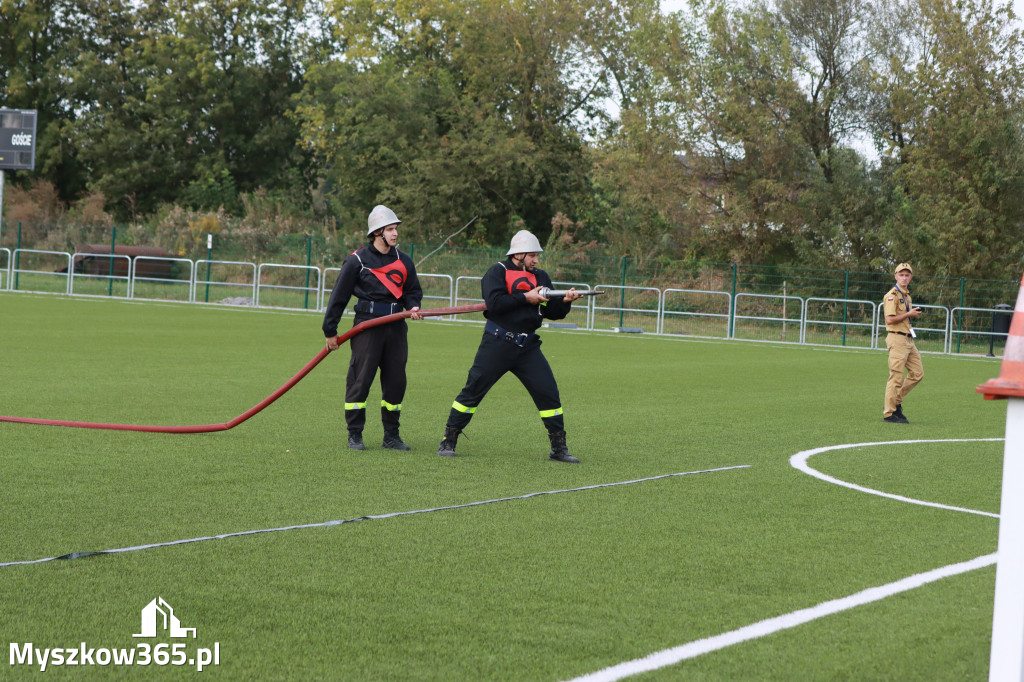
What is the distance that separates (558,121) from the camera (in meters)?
48.4

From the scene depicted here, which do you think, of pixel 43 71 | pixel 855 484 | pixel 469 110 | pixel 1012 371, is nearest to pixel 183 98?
pixel 43 71

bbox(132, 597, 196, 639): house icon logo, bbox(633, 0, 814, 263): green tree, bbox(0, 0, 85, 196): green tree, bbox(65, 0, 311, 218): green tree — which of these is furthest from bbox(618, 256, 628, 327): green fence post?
bbox(0, 0, 85, 196): green tree

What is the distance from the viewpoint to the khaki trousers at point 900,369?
12.9 metres

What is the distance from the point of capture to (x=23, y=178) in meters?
57.6

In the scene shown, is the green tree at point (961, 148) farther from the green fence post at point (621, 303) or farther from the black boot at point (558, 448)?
the black boot at point (558, 448)

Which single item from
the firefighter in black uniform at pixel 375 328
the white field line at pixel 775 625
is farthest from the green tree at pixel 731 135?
the white field line at pixel 775 625

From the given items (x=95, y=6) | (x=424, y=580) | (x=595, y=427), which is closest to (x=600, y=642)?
(x=424, y=580)

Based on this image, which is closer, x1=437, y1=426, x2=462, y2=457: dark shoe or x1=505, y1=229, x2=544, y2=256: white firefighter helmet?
x1=505, y1=229, x2=544, y2=256: white firefighter helmet

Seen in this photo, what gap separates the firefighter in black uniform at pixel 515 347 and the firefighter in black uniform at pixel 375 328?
24.1 inches

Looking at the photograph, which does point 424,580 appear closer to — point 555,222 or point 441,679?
point 441,679

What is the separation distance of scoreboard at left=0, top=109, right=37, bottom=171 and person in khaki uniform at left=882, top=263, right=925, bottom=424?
30018 millimetres

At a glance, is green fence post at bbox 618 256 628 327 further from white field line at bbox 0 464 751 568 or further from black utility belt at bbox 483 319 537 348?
white field line at bbox 0 464 751 568

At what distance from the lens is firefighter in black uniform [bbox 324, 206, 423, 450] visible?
941cm

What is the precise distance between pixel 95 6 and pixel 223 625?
5875cm
